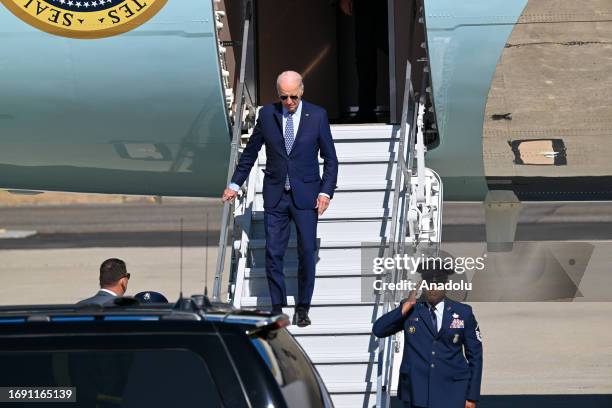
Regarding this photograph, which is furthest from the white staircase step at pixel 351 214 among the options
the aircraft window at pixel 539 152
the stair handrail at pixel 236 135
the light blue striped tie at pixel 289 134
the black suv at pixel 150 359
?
the black suv at pixel 150 359

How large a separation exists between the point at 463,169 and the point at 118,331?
233 inches

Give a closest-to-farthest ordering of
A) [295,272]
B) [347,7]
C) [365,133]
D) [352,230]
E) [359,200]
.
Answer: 1. [295,272]
2. [352,230]
3. [359,200]
4. [365,133]
5. [347,7]

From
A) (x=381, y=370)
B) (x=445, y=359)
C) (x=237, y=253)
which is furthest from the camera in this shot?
(x=237, y=253)

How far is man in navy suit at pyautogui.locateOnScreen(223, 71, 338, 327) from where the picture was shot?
809cm

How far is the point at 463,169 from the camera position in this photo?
9.64 m

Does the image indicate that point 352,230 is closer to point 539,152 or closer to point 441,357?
point 539,152

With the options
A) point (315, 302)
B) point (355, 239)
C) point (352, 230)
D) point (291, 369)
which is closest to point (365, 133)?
point (352, 230)

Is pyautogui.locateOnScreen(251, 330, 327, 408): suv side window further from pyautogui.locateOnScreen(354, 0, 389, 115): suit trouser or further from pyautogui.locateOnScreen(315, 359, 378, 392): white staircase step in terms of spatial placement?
pyautogui.locateOnScreen(354, 0, 389, 115): suit trouser

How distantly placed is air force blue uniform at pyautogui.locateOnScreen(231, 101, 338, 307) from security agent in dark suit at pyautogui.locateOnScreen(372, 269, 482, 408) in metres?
1.11

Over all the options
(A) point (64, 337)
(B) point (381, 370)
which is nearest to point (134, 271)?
(B) point (381, 370)

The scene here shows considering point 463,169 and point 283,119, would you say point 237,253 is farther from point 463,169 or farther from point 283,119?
point 463,169

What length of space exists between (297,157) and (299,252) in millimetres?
683

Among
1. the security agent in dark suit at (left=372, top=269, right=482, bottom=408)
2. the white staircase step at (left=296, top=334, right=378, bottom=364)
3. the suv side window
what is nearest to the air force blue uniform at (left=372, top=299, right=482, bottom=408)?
the security agent in dark suit at (left=372, top=269, right=482, bottom=408)

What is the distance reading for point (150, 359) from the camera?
4023 millimetres
